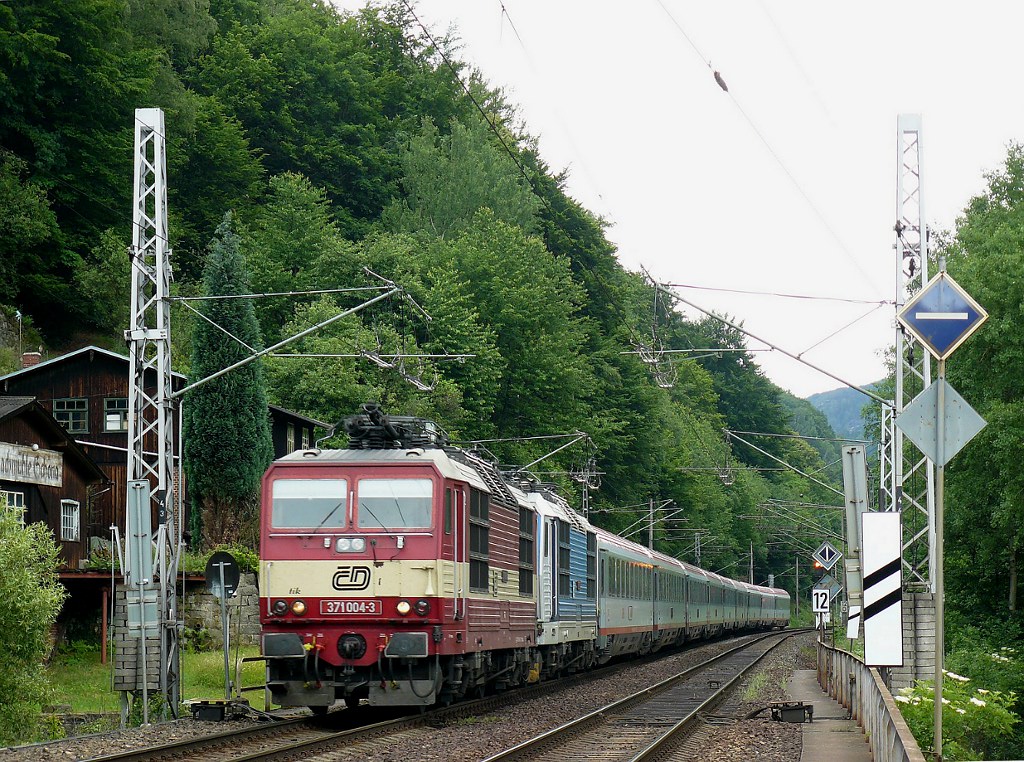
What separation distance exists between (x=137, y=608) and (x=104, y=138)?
37.1m

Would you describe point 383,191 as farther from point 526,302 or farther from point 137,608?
point 137,608

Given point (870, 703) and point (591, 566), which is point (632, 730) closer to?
point (870, 703)

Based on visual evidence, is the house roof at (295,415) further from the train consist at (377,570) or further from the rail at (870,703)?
the train consist at (377,570)

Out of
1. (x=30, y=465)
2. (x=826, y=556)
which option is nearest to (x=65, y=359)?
(x=30, y=465)

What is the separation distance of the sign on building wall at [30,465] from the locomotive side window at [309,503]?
1622cm

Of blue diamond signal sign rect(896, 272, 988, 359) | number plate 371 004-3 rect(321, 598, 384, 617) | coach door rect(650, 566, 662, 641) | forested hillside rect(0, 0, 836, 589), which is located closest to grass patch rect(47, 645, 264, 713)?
number plate 371 004-3 rect(321, 598, 384, 617)

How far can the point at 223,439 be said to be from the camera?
40719 millimetres

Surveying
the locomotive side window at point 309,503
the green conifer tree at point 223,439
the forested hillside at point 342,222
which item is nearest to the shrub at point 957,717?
the locomotive side window at point 309,503

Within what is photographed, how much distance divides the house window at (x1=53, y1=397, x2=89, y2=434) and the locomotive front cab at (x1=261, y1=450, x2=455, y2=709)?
81.4 feet

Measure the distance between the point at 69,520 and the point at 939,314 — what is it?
28.5m

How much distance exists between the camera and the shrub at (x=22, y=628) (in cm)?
1930

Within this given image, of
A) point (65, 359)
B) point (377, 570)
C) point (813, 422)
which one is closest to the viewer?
point (377, 570)

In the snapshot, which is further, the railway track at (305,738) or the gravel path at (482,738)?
the gravel path at (482,738)

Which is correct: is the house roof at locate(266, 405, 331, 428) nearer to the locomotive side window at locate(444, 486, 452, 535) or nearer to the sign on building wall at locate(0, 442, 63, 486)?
the sign on building wall at locate(0, 442, 63, 486)
